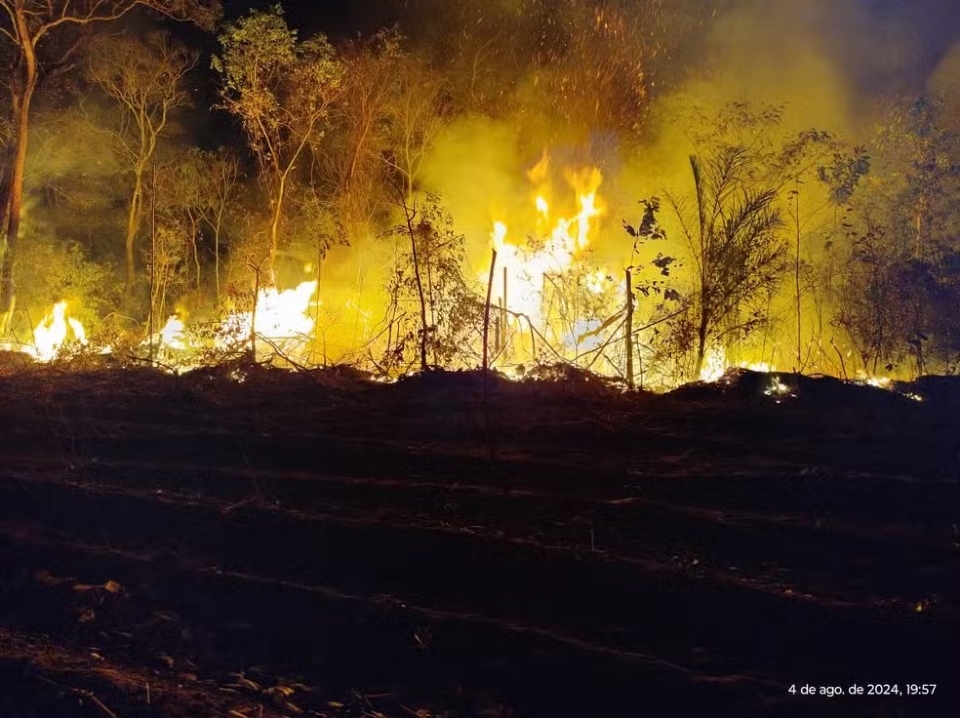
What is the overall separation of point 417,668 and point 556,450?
3006 mm

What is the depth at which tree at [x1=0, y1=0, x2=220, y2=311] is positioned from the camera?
17375mm

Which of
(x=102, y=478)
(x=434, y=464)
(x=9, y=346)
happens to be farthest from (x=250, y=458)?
(x=9, y=346)

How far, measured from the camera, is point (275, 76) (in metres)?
18.5

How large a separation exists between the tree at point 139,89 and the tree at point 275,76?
4932mm

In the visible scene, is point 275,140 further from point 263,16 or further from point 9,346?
point 9,346

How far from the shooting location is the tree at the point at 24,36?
17375 millimetres

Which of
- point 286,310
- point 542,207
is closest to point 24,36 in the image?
point 286,310

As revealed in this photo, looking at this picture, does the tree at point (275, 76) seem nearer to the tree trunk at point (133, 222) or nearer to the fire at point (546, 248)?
the fire at point (546, 248)

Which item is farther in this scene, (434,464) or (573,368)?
(573,368)

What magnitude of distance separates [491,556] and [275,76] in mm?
15865

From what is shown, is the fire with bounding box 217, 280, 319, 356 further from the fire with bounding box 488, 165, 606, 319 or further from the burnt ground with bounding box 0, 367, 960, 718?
the burnt ground with bounding box 0, 367, 960, 718

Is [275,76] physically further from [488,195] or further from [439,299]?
[439,299]

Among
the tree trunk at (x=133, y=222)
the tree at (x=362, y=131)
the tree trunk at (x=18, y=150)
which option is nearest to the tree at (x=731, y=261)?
the tree at (x=362, y=131)

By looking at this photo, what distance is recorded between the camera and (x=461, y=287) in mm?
10125
